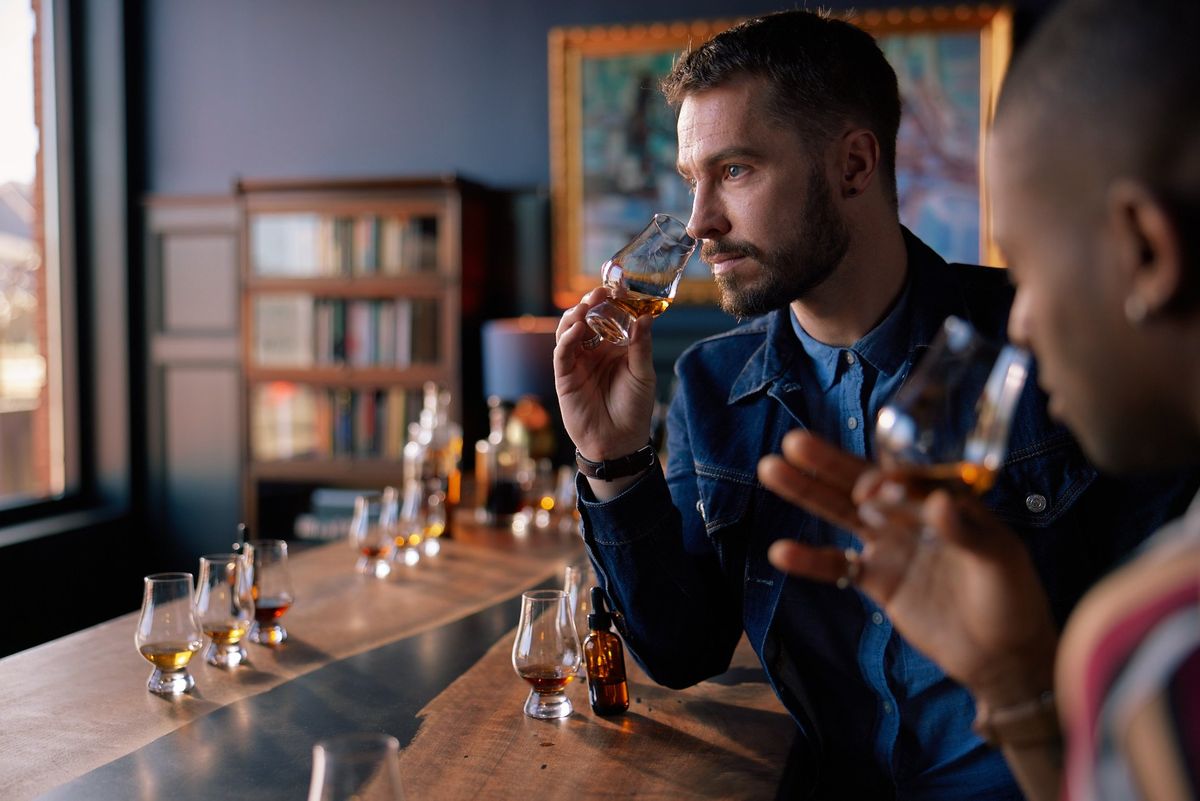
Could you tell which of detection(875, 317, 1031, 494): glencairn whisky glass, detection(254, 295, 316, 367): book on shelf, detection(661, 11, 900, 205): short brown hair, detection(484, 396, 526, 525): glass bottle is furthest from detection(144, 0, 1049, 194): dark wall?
detection(875, 317, 1031, 494): glencairn whisky glass

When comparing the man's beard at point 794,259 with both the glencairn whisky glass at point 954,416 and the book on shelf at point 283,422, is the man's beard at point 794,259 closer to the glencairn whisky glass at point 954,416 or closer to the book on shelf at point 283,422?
the glencairn whisky glass at point 954,416

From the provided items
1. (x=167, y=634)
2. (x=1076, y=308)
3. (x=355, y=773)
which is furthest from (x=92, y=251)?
(x=1076, y=308)

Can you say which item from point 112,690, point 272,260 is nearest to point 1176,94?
point 112,690

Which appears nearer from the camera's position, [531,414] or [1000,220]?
[1000,220]

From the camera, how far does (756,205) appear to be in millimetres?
1801

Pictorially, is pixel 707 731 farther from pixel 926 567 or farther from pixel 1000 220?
pixel 1000 220

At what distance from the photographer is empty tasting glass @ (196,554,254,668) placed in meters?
1.74

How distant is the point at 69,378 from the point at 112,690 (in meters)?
3.97

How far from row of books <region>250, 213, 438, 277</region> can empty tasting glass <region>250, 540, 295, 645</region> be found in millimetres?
2893

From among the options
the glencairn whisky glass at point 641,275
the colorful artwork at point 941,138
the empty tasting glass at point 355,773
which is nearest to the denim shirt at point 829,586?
the glencairn whisky glass at point 641,275

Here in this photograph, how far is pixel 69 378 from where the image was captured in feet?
17.0

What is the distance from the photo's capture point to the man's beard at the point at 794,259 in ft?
5.82

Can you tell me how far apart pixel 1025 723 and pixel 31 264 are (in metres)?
4.89

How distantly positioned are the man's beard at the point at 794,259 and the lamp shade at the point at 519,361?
7.74ft
